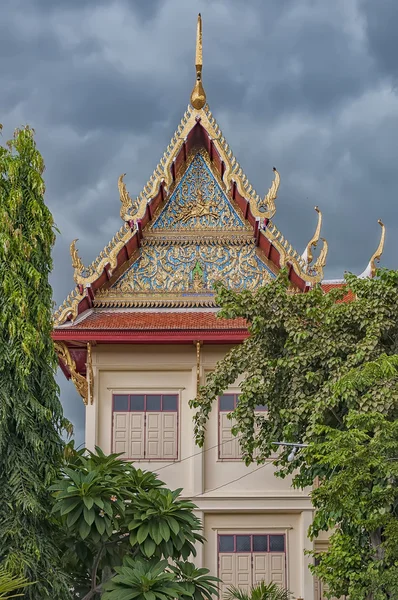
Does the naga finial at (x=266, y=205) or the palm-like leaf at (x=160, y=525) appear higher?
the naga finial at (x=266, y=205)

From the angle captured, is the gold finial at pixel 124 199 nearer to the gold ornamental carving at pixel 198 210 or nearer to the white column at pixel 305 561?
the gold ornamental carving at pixel 198 210

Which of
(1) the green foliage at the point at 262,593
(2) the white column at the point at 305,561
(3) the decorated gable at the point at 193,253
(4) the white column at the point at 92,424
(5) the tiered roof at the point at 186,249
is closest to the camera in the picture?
(1) the green foliage at the point at 262,593

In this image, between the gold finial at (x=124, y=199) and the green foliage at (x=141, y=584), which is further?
the gold finial at (x=124, y=199)

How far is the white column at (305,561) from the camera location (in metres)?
18.6

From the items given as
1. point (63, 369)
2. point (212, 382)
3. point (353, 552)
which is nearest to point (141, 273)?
point (63, 369)

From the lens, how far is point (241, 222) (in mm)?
20609

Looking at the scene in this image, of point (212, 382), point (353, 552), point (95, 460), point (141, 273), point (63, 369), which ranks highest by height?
point (141, 273)

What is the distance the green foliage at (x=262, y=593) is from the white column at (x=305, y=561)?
1.05 ft

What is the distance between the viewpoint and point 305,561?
61.6 feet

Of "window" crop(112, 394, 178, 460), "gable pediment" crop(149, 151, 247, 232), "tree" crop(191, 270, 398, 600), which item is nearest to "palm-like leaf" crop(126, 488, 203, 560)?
"tree" crop(191, 270, 398, 600)

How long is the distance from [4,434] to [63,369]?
7.16 meters

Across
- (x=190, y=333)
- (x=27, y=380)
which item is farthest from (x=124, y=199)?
(x=27, y=380)

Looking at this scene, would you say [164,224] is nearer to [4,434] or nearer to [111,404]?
[111,404]

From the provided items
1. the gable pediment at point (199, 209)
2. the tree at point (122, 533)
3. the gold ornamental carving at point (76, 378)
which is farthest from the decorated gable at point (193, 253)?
the tree at point (122, 533)
